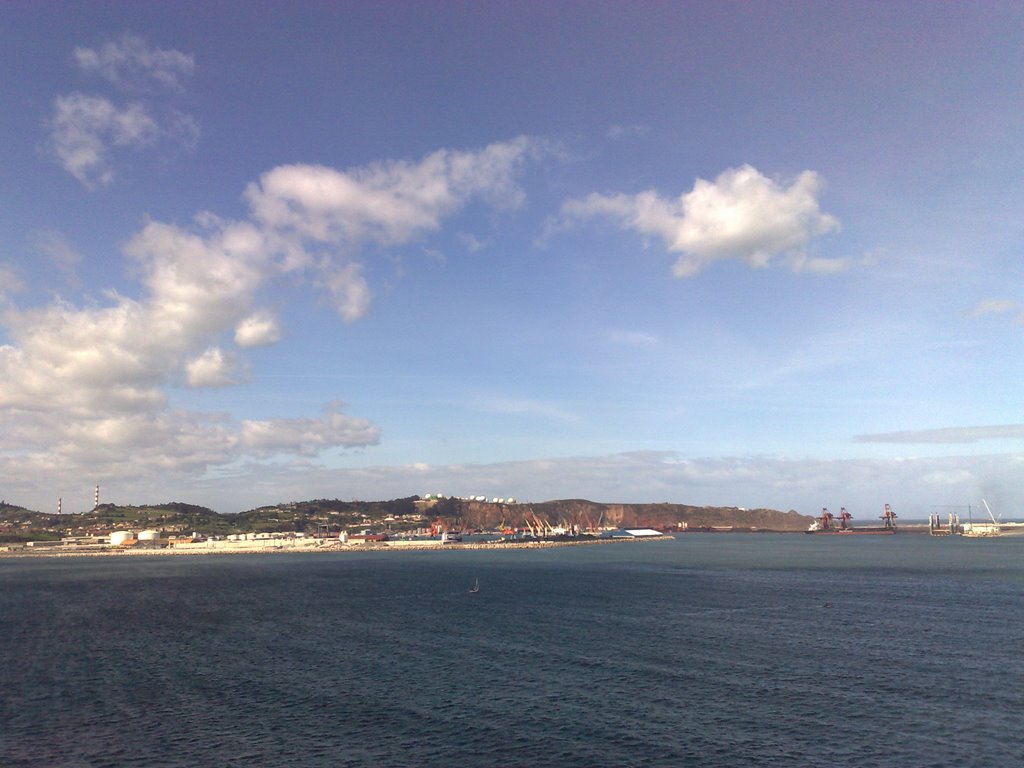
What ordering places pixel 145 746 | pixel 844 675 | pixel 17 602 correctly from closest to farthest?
pixel 145 746, pixel 844 675, pixel 17 602

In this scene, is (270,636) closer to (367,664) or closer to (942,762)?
(367,664)

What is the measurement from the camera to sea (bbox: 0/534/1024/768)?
44625mm

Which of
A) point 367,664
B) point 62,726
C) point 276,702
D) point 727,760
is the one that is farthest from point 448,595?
point 727,760

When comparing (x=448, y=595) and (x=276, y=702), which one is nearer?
(x=276, y=702)

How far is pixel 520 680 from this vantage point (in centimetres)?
6175

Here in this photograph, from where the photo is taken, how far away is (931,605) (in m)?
104

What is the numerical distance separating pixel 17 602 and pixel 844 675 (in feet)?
435

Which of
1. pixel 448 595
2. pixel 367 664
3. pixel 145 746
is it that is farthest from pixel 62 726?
pixel 448 595

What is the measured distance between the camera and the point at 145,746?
45.2 meters

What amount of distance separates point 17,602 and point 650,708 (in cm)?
12092

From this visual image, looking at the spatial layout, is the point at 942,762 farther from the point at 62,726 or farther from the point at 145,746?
the point at 62,726

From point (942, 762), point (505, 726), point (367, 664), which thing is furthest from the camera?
point (367, 664)

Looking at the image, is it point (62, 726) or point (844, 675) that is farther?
point (844, 675)

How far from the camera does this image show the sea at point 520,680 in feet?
146
